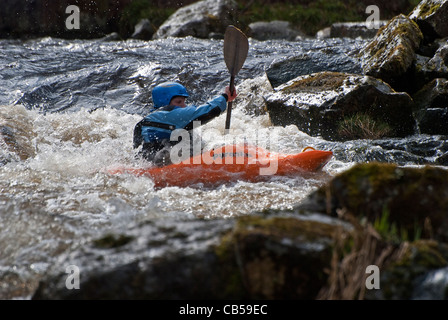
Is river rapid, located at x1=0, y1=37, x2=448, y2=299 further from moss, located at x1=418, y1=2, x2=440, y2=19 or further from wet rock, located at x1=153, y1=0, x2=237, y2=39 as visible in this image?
moss, located at x1=418, y1=2, x2=440, y2=19

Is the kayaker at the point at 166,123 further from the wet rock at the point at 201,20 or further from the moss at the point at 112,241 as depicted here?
the wet rock at the point at 201,20

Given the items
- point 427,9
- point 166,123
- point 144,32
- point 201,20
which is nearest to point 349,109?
point 166,123

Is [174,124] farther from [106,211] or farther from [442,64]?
[442,64]

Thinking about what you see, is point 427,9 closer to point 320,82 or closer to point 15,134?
point 320,82

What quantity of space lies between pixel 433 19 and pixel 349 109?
268cm

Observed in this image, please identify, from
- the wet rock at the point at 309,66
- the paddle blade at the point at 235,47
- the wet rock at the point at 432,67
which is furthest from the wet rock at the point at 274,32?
the paddle blade at the point at 235,47

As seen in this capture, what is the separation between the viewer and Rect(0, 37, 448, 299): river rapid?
3150 millimetres

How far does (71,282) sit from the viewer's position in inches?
75.4

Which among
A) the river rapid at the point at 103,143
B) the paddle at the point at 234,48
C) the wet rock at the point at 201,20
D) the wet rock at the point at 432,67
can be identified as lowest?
the river rapid at the point at 103,143

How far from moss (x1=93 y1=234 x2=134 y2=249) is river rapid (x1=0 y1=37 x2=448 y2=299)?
148 millimetres

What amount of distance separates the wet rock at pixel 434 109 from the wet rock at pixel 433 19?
148 cm

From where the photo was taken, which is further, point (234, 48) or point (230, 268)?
point (234, 48)

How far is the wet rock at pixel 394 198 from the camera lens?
82.8 inches

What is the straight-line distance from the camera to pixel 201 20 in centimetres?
1314
